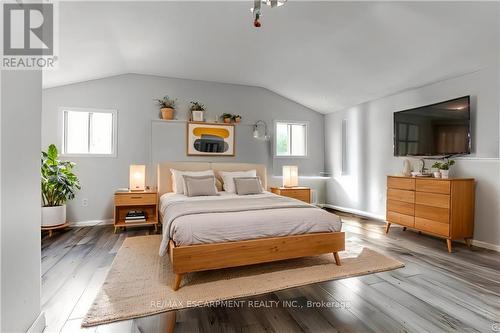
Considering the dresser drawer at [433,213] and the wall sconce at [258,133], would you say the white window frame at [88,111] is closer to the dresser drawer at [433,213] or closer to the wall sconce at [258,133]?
the wall sconce at [258,133]

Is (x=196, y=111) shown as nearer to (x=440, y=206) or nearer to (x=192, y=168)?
(x=192, y=168)

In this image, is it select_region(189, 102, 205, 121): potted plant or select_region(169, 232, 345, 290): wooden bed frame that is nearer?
select_region(169, 232, 345, 290): wooden bed frame

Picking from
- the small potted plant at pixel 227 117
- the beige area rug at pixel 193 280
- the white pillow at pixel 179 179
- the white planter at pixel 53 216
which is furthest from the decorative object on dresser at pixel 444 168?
the white planter at pixel 53 216

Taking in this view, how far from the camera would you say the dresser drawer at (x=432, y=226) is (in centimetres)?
321

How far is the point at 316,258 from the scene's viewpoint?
294 centimetres

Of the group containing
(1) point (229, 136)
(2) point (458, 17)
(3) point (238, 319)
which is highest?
(2) point (458, 17)

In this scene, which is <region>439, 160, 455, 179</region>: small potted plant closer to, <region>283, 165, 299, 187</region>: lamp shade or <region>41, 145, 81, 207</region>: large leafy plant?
<region>283, 165, 299, 187</region>: lamp shade

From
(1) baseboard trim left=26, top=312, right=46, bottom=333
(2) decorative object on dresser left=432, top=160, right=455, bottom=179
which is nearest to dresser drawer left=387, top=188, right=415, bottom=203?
(2) decorative object on dresser left=432, top=160, right=455, bottom=179

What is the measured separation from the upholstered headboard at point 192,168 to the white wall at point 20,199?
8.96 ft

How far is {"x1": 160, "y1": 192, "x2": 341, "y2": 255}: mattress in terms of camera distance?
222cm

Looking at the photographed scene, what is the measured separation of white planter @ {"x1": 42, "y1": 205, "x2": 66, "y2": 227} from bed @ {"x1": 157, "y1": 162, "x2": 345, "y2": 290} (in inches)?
96.4

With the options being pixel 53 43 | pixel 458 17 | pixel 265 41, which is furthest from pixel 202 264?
pixel 458 17

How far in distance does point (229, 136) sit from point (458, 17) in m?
3.75

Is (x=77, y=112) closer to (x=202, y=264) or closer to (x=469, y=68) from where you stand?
(x=202, y=264)
